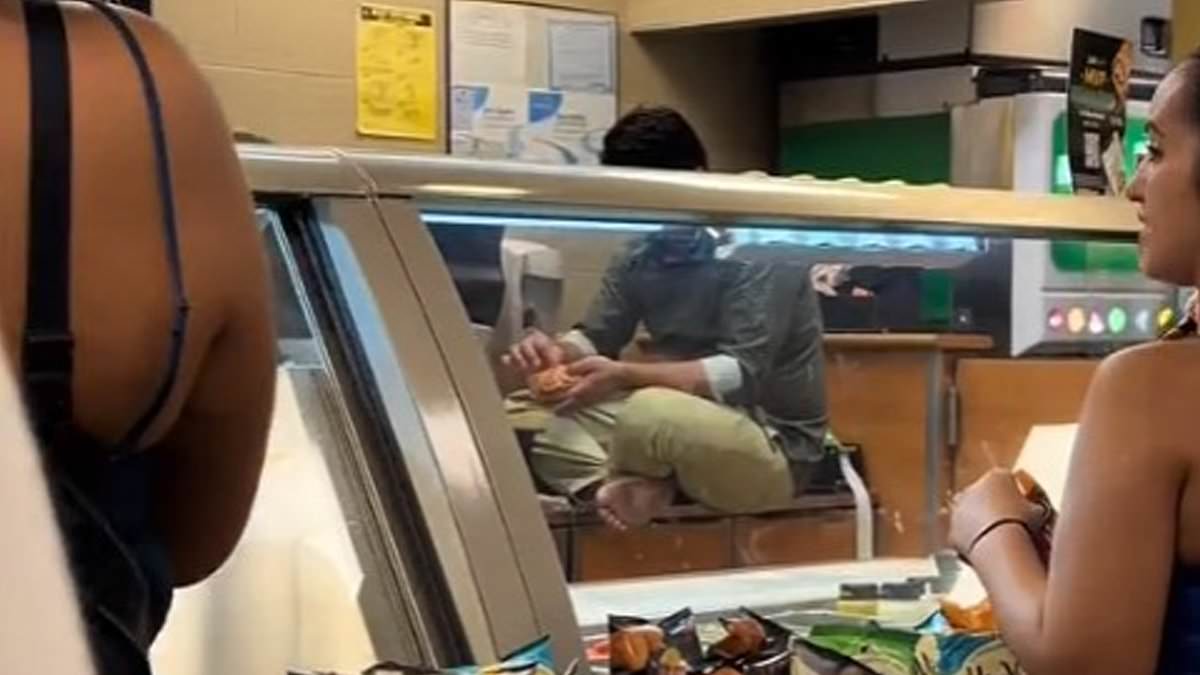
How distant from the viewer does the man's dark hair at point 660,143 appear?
3453 millimetres

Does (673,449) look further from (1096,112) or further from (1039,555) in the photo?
(1096,112)

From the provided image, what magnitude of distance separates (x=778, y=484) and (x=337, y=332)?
2.87 feet

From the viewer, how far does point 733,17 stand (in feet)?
15.2

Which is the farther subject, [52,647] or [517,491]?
[517,491]

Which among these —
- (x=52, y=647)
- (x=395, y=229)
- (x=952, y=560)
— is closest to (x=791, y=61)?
(x=952, y=560)

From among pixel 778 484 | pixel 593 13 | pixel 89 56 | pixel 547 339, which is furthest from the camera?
pixel 593 13

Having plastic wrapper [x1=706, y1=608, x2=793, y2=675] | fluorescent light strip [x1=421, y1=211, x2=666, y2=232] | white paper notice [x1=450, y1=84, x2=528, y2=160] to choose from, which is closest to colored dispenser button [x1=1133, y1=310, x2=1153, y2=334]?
fluorescent light strip [x1=421, y1=211, x2=666, y2=232]

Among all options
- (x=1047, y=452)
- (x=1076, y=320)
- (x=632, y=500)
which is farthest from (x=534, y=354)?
(x=1076, y=320)

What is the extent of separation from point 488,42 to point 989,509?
303 centimetres

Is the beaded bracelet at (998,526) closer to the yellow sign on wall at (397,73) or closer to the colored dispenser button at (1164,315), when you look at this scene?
the colored dispenser button at (1164,315)

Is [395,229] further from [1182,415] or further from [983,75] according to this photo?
[983,75]

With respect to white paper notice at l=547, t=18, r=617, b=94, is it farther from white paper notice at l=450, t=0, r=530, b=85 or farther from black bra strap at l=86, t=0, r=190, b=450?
black bra strap at l=86, t=0, r=190, b=450

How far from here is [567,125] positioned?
469cm

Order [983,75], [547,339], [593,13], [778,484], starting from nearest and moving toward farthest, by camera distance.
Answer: [547,339] < [778,484] < [983,75] < [593,13]
